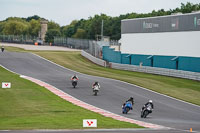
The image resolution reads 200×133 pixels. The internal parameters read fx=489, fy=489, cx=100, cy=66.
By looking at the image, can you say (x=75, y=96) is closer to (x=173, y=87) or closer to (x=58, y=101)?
(x=58, y=101)

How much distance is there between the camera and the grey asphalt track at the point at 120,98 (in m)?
29.7

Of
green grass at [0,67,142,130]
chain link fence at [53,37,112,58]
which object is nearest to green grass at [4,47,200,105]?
chain link fence at [53,37,112,58]

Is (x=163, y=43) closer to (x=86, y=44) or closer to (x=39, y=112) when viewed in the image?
(x=39, y=112)

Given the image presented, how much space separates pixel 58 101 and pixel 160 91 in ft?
43.9

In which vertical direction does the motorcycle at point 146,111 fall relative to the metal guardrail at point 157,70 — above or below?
above

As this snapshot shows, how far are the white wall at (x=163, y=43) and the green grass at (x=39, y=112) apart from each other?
85.1 ft

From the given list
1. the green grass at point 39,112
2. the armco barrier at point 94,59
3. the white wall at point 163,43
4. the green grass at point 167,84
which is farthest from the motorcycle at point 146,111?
the armco barrier at point 94,59

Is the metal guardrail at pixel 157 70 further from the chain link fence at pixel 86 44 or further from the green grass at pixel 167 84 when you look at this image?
the chain link fence at pixel 86 44

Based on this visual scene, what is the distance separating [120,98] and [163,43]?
3124 cm

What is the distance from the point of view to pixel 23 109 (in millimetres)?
30578

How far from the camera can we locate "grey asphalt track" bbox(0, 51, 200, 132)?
2972cm

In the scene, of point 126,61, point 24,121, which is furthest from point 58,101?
point 126,61

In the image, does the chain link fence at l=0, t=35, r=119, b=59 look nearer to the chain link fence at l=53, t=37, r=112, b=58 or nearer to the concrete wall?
the chain link fence at l=53, t=37, r=112, b=58

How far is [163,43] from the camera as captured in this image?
6962cm
